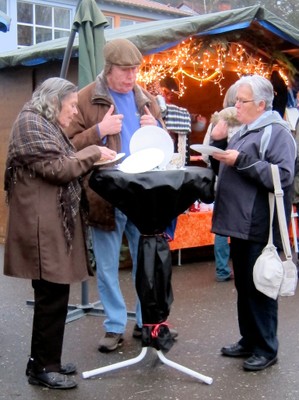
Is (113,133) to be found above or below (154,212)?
above

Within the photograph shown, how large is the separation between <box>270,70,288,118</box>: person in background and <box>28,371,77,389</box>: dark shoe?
18.8ft

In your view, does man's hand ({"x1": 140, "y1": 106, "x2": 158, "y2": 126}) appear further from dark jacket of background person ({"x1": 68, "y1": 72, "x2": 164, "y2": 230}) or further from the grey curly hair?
the grey curly hair

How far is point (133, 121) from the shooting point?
4.23 metres

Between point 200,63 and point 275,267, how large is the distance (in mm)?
4667

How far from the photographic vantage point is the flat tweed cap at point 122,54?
3.96 meters

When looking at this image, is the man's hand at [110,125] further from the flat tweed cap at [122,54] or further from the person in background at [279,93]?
the person in background at [279,93]

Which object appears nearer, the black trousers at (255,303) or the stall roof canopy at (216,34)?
the black trousers at (255,303)

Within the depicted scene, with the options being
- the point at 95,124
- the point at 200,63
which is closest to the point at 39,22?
the point at 200,63

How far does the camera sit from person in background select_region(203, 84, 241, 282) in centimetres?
412

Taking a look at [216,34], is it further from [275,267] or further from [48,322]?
[48,322]

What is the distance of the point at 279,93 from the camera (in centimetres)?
849

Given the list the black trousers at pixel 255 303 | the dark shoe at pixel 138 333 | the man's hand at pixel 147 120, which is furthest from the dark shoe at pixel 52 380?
the man's hand at pixel 147 120

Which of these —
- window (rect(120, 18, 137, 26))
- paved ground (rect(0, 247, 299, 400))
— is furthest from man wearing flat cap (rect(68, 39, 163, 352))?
window (rect(120, 18, 137, 26))

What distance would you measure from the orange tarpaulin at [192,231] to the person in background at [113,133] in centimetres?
265
